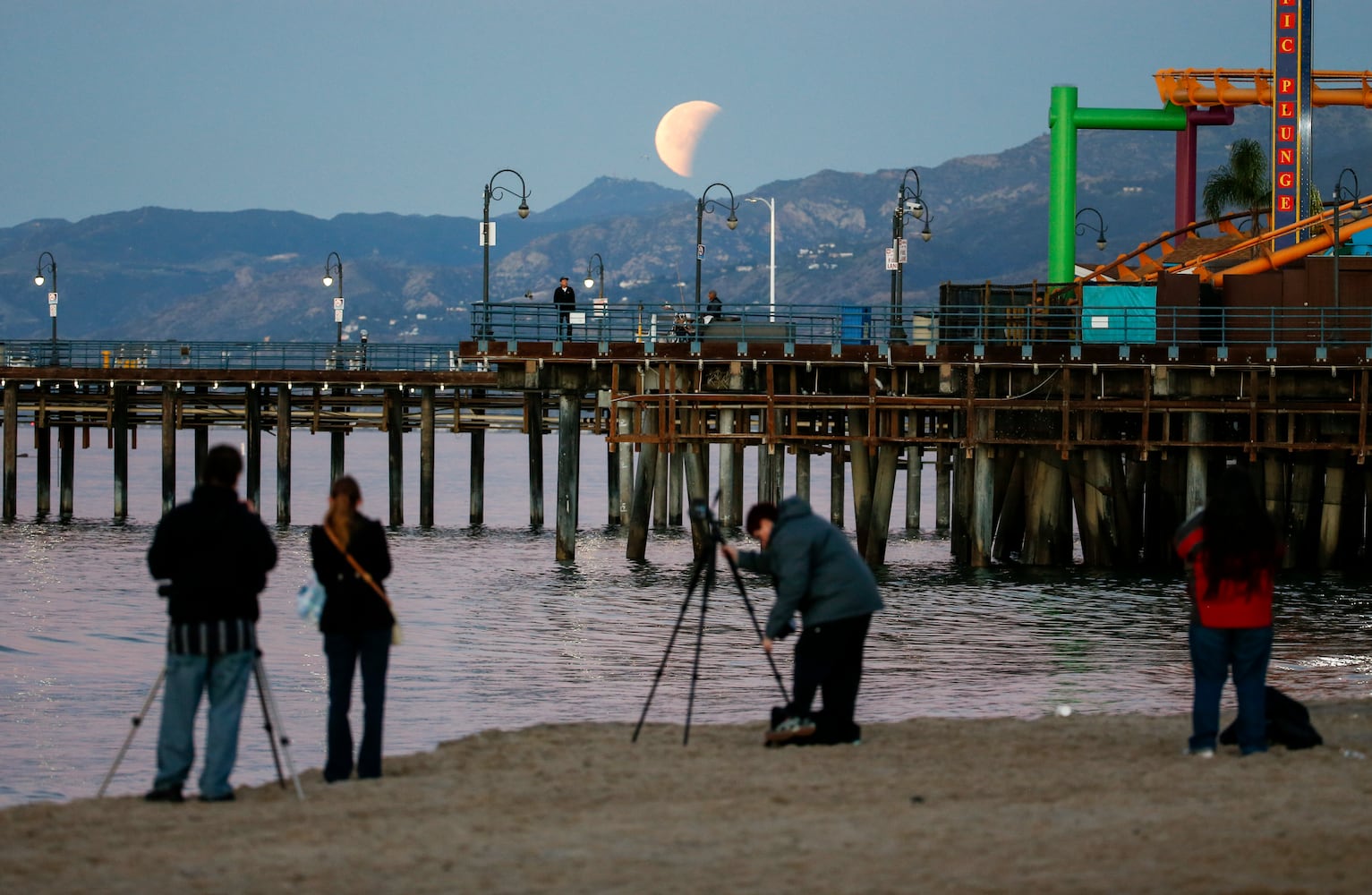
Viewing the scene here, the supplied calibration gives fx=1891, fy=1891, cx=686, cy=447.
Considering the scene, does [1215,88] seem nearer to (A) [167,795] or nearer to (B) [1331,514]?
(B) [1331,514]

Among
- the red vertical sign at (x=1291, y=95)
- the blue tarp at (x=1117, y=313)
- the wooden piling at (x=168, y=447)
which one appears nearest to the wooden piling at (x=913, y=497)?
the blue tarp at (x=1117, y=313)

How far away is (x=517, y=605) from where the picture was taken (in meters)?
29.1

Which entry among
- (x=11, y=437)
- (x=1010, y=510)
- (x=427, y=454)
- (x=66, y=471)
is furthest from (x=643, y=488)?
(x=66, y=471)

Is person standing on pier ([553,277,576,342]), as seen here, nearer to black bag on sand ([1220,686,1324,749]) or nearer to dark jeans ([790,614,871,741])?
dark jeans ([790,614,871,741])

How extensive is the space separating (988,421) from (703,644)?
11.7 m

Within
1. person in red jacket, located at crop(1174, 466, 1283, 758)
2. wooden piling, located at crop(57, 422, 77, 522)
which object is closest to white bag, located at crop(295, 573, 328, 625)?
person in red jacket, located at crop(1174, 466, 1283, 758)

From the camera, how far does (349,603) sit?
34.4ft

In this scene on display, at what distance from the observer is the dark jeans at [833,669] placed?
11.4 m

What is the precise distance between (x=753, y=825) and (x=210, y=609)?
3.10 metres

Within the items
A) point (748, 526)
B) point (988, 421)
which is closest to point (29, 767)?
point (748, 526)

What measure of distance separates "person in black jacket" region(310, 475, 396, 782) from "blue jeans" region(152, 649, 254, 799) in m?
0.55

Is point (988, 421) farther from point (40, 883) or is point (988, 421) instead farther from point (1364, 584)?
point (40, 883)

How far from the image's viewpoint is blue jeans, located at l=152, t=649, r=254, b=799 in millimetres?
→ 10086

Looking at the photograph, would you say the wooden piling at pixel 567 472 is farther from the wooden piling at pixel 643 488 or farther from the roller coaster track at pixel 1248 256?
the roller coaster track at pixel 1248 256
